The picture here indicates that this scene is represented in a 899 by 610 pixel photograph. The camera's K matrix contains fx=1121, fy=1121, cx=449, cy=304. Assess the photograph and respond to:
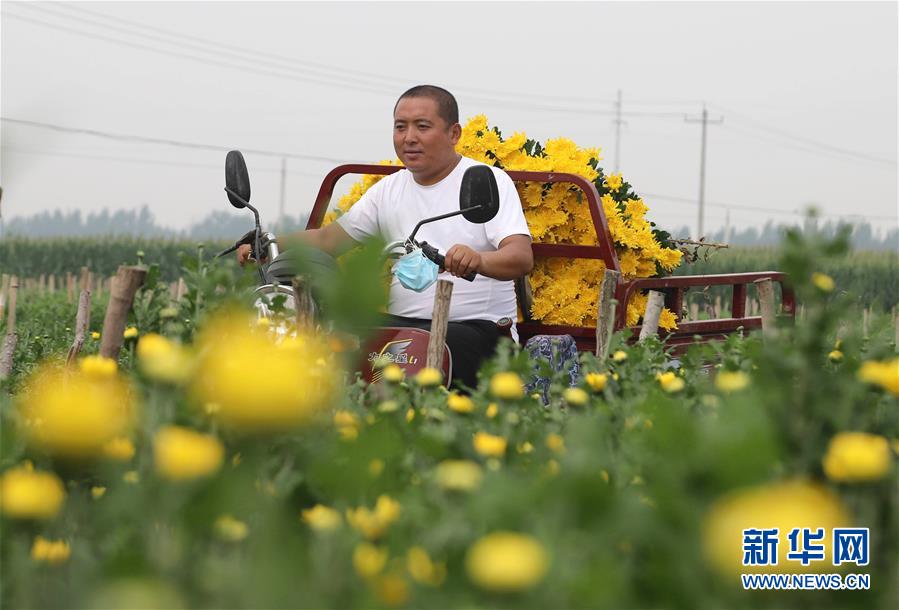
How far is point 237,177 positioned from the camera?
3.89m

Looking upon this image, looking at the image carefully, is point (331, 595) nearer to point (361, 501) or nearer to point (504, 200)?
point (361, 501)

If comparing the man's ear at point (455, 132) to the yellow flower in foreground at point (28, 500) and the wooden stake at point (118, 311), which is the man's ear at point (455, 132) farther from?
the yellow flower in foreground at point (28, 500)

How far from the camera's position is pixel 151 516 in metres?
1.21

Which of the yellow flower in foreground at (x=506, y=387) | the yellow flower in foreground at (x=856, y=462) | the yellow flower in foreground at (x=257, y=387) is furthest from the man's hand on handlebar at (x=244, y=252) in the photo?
the yellow flower in foreground at (x=257, y=387)

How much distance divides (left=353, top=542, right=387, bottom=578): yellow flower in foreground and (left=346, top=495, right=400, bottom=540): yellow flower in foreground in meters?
0.02

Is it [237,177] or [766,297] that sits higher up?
[237,177]

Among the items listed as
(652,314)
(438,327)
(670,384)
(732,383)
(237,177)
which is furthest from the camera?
(652,314)

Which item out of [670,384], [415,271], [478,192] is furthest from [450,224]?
[670,384]

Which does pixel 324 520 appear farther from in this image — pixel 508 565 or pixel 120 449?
pixel 508 565

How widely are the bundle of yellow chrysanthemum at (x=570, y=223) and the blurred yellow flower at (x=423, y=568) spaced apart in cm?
449

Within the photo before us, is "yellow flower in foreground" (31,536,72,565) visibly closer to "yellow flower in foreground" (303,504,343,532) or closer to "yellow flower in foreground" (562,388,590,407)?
"yellow flower in foreground" (303,504,343,532)

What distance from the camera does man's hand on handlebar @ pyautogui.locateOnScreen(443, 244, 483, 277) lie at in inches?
155

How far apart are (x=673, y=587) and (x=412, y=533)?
393mm

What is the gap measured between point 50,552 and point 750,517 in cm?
92
